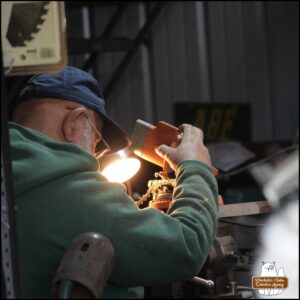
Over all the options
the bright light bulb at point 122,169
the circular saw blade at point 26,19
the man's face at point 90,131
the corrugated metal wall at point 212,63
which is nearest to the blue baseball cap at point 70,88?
the man's face at point 90,131

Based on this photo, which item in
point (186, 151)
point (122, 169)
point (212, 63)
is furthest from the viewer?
point (212, 63)

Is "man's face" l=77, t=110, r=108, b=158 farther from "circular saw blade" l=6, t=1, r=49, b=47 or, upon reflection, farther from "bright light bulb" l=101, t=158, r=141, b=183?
"circular saw blade" l=6, t=1, r=49, b=47

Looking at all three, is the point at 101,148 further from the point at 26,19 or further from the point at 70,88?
the point at 26,19

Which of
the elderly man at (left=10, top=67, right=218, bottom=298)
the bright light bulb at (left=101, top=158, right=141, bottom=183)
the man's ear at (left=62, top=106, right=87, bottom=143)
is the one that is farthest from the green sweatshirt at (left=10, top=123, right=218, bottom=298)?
the bright light bulb at (left=101, top=158, right=141, bottom=183)

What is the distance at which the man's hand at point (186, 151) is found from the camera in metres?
1.64

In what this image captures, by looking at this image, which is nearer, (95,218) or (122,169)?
(95,218)

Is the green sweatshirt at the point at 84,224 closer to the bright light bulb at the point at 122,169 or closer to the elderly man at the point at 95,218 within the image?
the elderly man at the point at 95,218

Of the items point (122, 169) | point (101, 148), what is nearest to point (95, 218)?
point (122, 169)

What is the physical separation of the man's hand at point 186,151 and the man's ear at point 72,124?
0.65 ft

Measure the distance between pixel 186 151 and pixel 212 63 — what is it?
15.9 ft

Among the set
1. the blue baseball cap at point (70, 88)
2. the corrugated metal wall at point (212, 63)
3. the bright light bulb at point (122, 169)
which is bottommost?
the bright light bulb at point (122, 169)

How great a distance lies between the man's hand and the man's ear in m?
0.20

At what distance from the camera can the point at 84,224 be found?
56.8 inches

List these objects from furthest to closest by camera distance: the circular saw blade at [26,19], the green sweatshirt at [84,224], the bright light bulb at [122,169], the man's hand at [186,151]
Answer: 1. the bright light bulb at [122,169]
2. the man's hand at [186,151]
3. the green sweatshirt at [84,224]
4. the circular saw blade at [26,19]
